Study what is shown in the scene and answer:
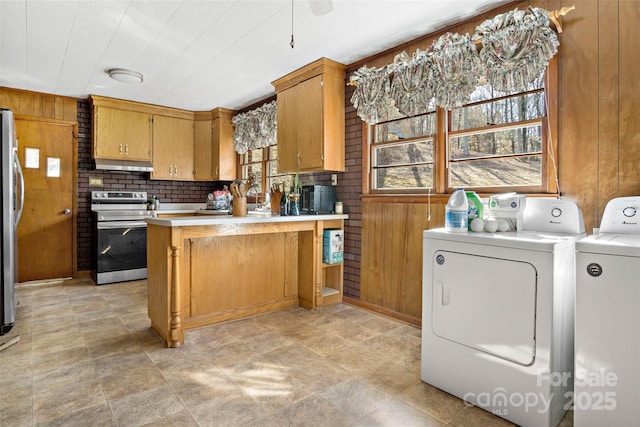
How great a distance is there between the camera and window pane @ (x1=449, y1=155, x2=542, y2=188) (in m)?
2.45

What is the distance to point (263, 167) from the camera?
5195mm

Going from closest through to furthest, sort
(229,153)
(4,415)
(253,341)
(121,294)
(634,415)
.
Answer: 1. (634,415)
2. (4,415)
3. (253,341)
4. (121,294)
5. (229,153)

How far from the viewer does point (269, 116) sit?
4.64 metres

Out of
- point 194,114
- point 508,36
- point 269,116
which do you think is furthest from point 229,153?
point 508,36

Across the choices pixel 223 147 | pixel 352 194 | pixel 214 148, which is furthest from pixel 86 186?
pixel 352 194

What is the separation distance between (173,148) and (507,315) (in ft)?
16.3

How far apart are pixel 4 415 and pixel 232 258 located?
168cm

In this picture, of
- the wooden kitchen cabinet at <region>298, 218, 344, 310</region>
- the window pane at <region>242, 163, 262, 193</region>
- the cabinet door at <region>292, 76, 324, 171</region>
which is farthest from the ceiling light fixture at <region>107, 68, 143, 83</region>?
the wooden kitchen cabinet at <region>298, 218, 344, 310</region>

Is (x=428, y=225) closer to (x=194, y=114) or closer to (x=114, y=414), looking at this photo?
(x=114, y=414)

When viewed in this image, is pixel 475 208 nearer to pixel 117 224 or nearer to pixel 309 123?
pixel 309 123

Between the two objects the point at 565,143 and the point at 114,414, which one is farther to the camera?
the point at 565,143

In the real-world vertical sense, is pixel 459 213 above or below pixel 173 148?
below

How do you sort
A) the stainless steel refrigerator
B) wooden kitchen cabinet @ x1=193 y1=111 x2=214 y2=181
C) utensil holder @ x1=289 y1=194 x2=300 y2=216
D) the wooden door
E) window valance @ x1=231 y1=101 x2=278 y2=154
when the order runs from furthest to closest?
wooden kitchen cabinet @ x1=193 y1=111 x2=214 y2=181 < window valance @ x1=231 y1=101 x2=278 y2=154 < the wooden door < utensil holder @ x1=289 y1=194 x2=300 y2=216 < the stainless steel refrigerator

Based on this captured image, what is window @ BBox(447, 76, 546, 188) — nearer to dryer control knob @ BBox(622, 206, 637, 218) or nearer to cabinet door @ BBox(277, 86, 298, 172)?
dryer control knob @ BBox(622, 206, 637, 218)
